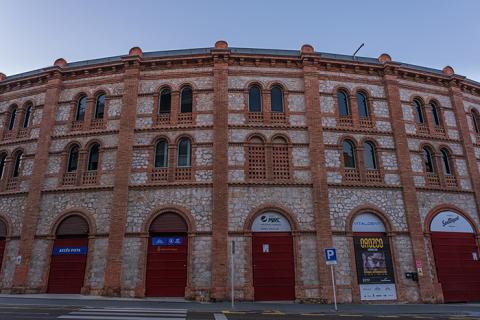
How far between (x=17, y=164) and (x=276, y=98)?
52.0ft

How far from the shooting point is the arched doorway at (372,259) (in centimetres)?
1586

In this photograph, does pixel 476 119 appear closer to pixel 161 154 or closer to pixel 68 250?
pixel 161 154

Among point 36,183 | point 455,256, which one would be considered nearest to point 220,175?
point 36,183

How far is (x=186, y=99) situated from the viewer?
1898 centimetres

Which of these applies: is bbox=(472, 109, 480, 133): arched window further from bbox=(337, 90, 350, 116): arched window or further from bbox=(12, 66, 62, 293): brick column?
bbox=(12, 66, 62, 293): brick column

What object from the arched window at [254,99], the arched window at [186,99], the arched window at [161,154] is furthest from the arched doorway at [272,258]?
the arched window at [186,99]

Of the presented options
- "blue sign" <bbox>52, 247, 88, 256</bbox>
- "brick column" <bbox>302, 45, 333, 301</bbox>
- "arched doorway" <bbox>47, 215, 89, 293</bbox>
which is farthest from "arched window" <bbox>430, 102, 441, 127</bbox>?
"blue sign" <bbox>52, 247, 88, 256</bbox>

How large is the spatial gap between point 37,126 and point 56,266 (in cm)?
840

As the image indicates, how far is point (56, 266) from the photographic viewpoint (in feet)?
54.2

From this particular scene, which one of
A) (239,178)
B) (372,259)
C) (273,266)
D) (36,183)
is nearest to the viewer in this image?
(273,266)

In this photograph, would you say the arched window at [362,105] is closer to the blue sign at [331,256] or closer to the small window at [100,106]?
the blue sign at [331,256]

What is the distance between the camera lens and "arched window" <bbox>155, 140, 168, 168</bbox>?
1769 centimetres

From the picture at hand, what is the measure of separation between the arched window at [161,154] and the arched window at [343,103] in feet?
34.2

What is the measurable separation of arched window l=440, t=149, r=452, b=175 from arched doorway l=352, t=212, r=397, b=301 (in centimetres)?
584
